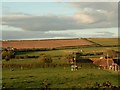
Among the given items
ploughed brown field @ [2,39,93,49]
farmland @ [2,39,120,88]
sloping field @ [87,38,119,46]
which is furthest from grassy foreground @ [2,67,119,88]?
sloping field @ [87,38,119,46]

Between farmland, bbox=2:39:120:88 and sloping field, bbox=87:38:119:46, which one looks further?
sloping field, bbox=87:38:119:46

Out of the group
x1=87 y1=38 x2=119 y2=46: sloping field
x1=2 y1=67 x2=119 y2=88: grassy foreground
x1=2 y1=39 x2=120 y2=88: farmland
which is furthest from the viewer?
x1=87 y1=38 x2=119 y2=46: sloping field

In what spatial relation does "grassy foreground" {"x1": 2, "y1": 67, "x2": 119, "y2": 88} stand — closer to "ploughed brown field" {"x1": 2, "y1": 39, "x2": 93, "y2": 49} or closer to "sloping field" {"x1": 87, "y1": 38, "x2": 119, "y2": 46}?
"ploughed brown field" {"x1": 2, "y1": 39, "x2": 93, "y2": 49}

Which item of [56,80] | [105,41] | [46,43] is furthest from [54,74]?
[105,41]

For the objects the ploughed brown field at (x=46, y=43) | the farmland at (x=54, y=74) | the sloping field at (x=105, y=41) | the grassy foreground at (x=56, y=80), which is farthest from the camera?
the sloping field at (x=105, y=41)

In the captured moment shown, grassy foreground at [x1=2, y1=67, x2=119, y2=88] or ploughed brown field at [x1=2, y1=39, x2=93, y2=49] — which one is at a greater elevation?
ploughed brown field at [x1=2, y1=39, x2=93, y2=49]

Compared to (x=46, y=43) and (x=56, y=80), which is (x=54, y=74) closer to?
(x=56, y=80)

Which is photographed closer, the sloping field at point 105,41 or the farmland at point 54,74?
the farmland at point 54,74

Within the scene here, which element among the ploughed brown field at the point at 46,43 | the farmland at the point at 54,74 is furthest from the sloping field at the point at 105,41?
the farmland at the point at 54,74

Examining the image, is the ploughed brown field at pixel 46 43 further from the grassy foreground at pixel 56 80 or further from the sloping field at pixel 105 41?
the grassy foreground at pixel 56 80

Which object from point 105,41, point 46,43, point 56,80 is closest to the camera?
point 56,80

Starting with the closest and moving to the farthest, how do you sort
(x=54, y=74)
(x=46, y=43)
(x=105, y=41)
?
(x=54, y=74)
(x=46, y=43)
(x=105, y=41)

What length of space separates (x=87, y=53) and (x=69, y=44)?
13983 millimetres

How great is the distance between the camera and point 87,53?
6406 centimetres
